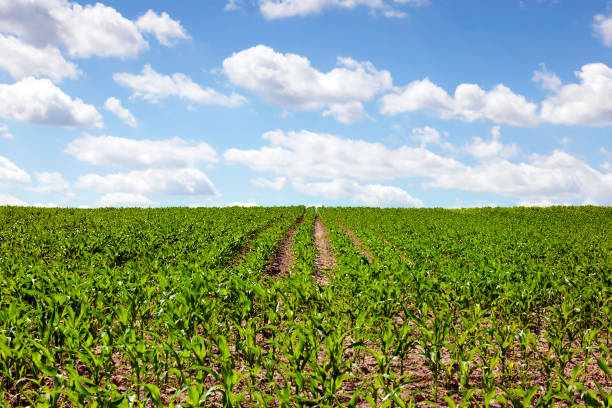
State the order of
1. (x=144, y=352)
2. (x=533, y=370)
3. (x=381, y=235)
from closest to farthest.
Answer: (x=144, y=352)
(x=533, y=370)
(x=381, y=235)

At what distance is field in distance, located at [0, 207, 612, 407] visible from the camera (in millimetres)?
4344

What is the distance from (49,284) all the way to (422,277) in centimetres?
835

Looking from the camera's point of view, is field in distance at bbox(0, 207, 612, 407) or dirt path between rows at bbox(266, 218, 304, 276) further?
dirt path between rows at bbox(266, 218, 304, 276)

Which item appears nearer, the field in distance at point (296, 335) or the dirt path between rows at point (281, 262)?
the field in distance at point (296, 335)

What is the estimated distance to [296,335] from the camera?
5.60 metres

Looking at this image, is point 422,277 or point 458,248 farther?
point 458,248

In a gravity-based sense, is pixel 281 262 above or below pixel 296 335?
below

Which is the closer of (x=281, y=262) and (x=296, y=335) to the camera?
(x=296, y=335)

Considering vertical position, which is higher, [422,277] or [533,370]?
A: [422,277]

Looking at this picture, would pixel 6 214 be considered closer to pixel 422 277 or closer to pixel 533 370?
pixel 422 277

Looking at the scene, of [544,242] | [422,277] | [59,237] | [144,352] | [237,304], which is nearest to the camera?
[144,352]

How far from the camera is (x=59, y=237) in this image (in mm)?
16875

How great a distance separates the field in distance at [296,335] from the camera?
4344 millimetres

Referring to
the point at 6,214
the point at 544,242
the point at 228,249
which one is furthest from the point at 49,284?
the point at 6,214
